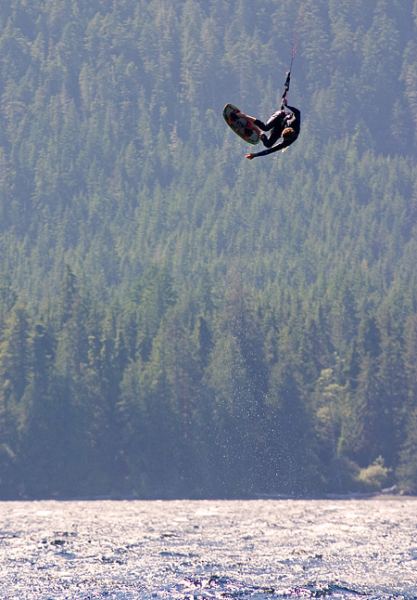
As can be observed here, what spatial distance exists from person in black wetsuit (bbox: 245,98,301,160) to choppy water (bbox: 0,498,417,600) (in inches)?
1152

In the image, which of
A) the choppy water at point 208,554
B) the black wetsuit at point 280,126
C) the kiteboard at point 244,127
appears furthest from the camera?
the choppy water at point 208,554

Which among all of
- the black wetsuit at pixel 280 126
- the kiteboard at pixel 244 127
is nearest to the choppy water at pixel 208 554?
the kiteboard at pixel 244 127

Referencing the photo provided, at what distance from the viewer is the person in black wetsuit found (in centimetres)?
4666

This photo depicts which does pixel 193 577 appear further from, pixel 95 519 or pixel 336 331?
pixel 336 331

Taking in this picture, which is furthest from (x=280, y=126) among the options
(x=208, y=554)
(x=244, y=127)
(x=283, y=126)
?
(x=208, y=554)

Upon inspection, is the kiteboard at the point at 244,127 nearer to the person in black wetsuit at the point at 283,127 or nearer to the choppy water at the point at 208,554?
the person in black wetsuit at the point at 283,127

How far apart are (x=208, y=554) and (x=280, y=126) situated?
42.5 metres

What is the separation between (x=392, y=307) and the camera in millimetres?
178125

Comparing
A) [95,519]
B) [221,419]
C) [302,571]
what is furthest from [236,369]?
[302,571]

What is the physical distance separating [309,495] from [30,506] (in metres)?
28.8

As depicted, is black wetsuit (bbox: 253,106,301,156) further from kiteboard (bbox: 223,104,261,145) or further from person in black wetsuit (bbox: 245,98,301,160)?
kiteboard (bbox: 223,104,261,145)

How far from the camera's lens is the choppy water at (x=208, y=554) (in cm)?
7375

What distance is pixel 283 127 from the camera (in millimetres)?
47812

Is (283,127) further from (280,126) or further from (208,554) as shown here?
(208,554)
